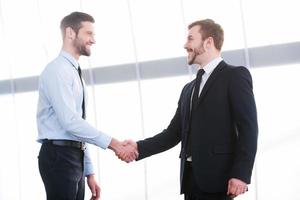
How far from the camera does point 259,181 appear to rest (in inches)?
262

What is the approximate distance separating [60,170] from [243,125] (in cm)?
152

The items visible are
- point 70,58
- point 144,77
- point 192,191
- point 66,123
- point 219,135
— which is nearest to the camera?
point 219,135

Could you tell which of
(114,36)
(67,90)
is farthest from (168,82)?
(67,90)

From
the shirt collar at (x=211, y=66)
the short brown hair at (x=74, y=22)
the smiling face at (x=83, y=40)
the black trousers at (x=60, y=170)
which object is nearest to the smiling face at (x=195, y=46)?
the shirt collar at (x=211, y=66)

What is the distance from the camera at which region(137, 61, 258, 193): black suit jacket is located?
306 cm

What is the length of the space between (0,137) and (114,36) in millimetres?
3565

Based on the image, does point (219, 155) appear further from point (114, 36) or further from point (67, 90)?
point (114, 36)

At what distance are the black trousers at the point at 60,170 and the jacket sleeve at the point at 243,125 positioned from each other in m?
1.32

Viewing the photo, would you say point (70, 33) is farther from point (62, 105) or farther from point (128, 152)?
point (128, 152)

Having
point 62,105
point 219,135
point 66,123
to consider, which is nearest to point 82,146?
point 66,123

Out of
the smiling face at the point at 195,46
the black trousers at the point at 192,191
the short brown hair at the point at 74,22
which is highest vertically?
the short brown hair at the point at 74,22

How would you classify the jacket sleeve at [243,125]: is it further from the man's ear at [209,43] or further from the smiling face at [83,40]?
the smiling face at [83,40]

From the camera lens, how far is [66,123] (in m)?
3.50

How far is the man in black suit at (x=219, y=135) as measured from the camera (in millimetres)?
3055
